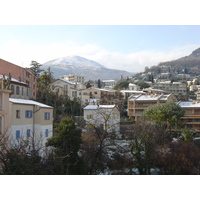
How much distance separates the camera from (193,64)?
515 ft

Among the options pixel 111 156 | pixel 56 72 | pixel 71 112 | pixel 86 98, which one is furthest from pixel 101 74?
pixel 111 156

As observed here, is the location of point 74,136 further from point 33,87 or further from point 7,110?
point 33,87

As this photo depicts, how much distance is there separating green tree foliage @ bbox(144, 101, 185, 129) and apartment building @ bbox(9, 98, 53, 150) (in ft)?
48.4

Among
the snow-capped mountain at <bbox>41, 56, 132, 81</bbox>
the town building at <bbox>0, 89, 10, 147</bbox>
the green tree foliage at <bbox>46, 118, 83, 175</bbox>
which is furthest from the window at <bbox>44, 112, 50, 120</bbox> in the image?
the snow-capped mountain at <bbox>41, 56, 132, 81</bbox>

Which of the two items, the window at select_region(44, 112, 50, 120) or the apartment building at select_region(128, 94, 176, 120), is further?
the apartment building at select_region(128, 94, 176, 120)

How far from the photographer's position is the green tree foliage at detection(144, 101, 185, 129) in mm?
31812

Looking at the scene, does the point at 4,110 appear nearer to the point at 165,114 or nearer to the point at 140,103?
the point at 165,114

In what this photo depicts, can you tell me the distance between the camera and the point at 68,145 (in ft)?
49.4

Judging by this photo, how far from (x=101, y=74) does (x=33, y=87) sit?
149m

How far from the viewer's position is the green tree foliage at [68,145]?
14.4m

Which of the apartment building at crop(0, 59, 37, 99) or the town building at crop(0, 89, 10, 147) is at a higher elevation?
the apartment building at crop(0, 59, 37, 99)

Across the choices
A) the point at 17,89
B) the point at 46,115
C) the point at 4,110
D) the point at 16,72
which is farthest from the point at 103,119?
the point at 4,110

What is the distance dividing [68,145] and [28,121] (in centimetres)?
508

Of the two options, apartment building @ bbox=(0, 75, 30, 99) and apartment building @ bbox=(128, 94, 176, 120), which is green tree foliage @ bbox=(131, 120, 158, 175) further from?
apartment building @ bbox=(128, 94, 176, 120)
